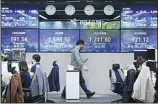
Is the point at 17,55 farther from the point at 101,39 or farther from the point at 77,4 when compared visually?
the point at 77,4

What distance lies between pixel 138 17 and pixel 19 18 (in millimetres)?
3082

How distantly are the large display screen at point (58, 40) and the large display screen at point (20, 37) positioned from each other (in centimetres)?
20

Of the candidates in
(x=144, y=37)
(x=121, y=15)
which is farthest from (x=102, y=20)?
(x=144, y=37)

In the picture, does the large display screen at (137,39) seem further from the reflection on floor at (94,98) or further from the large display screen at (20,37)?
the large display screen at (20,37)

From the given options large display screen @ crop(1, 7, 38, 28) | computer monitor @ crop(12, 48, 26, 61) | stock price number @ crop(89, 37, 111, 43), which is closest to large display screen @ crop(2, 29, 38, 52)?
large display screen @ crop(1, 7, 38, 28)

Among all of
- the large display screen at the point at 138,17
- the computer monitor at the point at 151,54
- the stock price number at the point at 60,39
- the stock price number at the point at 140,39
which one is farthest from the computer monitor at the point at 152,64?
the stock price number at the point at 60,39

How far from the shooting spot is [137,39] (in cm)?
1012

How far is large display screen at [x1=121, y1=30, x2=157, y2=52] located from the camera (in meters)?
10.0

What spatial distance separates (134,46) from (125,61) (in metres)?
1.03

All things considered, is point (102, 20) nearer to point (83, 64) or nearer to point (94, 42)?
point (94, 42)

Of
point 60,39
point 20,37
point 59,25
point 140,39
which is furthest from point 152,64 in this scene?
point 20,37

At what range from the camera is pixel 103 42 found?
10.1 metres

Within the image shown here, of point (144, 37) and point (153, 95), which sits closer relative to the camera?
point (153, 95)

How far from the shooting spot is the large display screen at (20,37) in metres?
9.99
